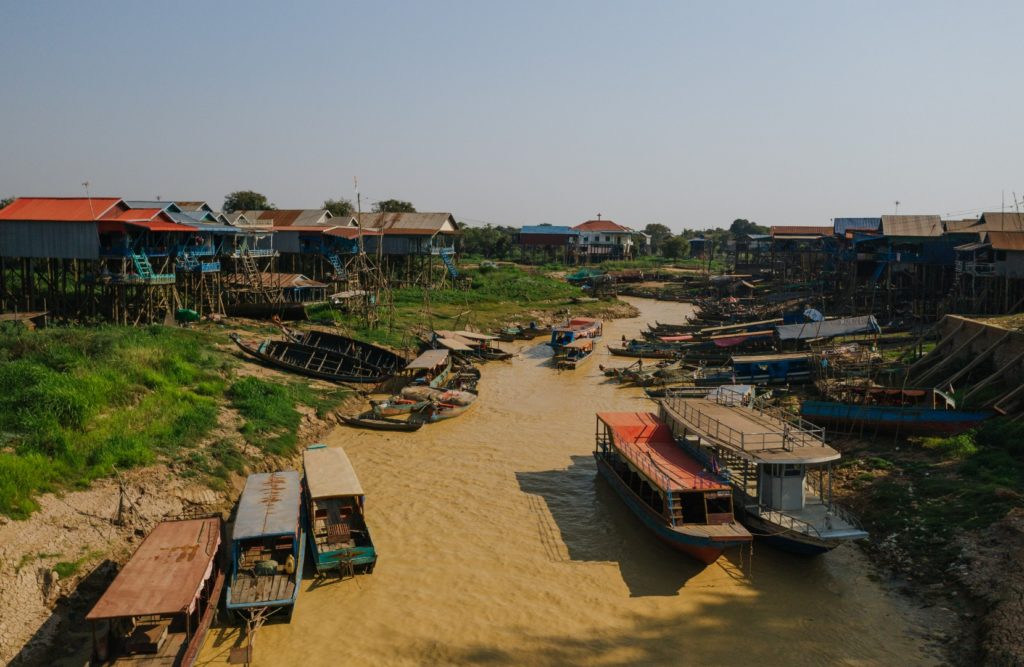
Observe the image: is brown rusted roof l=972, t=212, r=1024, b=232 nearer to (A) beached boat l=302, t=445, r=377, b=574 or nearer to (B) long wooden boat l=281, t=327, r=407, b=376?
(B) long wooden boat l=281, t=327, r=407, b=376

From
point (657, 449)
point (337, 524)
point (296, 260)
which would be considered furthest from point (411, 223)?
point (337, 524)

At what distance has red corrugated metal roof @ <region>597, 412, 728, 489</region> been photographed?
66.7 ft

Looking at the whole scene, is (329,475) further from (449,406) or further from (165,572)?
(449,406)

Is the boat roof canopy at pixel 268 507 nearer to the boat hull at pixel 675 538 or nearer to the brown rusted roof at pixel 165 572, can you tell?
the brown rusted roof at pixel 165 572

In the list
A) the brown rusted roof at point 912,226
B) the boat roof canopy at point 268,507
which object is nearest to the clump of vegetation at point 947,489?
the boat roof canopy at point 268,507

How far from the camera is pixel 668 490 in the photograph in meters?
19.2

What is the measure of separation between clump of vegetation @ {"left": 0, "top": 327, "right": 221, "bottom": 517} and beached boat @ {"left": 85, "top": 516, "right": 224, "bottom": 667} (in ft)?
13.6

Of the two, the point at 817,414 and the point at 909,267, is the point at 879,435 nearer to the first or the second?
the point at 817,414

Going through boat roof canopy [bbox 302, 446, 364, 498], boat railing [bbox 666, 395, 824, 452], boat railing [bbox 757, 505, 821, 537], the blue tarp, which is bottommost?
boat railing [bbox 757, 505, 821, 537]

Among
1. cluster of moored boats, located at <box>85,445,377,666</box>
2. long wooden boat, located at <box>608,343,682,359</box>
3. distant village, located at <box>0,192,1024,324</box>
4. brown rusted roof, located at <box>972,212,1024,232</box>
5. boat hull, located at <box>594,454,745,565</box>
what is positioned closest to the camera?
cluster of moored boats, located at <box>85,445,377,666</box>

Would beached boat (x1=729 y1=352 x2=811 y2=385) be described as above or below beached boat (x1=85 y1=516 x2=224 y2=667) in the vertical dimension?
above

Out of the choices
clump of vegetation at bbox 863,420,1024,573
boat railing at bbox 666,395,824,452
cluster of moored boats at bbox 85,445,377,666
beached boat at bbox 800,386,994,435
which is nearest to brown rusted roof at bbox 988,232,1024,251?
beached boat at bbox 800,386,994,435

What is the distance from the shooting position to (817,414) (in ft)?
91.6

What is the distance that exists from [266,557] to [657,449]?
11941 mm
